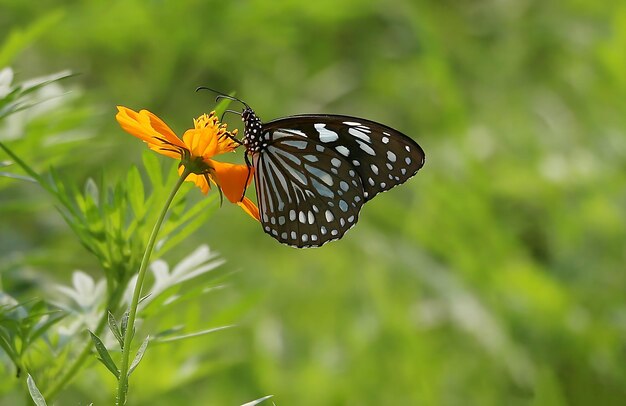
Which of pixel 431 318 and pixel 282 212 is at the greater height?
pixel 431 318

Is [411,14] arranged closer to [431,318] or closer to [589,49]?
[589,49]

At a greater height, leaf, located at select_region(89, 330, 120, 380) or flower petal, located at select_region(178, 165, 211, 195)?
flower petal, located at select_region(178, 165, 211, 195)

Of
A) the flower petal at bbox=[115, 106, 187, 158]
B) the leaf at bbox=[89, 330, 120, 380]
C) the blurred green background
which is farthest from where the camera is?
the blurred green background

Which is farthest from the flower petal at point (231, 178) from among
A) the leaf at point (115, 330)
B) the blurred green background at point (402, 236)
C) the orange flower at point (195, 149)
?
the blurred green background at point (402, 236)

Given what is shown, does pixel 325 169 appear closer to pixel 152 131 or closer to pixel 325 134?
pixel 325 134

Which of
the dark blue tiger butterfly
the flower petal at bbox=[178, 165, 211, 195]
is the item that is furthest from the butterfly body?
the flower petal at bbox=[178, 165, 211, 195]

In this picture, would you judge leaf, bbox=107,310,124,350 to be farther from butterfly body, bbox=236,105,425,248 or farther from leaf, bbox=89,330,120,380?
butterfly body, bbox=236,105,425,248

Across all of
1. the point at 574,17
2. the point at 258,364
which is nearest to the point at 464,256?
the point at 258,364
